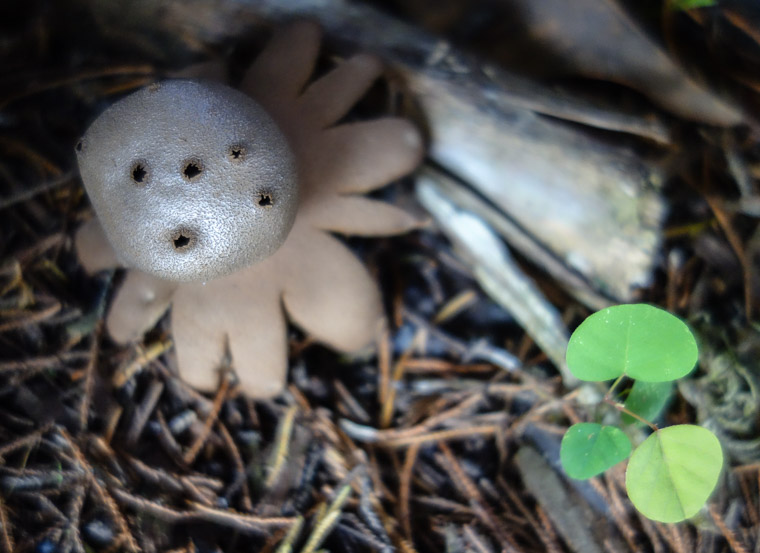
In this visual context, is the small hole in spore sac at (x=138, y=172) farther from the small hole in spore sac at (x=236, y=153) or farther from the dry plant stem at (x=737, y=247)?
the dry plant stem at (x=737, y=247)

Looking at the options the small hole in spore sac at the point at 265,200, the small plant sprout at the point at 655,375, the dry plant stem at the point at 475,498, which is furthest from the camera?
the dry plant stem at the point at 475,498

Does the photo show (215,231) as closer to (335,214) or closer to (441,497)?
(335,214)

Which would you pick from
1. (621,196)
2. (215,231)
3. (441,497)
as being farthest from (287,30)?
(441,497)

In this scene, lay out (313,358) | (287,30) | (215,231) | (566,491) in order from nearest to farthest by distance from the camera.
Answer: (215,231), (566,491), (287,30), (313,358)

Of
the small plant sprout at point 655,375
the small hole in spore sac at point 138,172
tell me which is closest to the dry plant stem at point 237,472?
the small hole in spore sac at point 138,172

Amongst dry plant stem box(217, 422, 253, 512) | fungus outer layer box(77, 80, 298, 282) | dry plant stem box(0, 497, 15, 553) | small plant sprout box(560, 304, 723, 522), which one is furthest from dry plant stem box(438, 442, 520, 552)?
dry plant stem box(0, 497, 15, 553)

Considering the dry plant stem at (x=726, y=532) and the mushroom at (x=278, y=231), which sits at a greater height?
the mushroom at (x=278, y=231)

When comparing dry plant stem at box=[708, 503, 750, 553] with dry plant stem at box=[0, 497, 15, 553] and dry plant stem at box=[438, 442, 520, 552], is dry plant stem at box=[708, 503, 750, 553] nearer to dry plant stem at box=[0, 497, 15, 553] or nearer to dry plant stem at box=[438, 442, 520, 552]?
dry plant stem at box=[438, 442, 520, 552]

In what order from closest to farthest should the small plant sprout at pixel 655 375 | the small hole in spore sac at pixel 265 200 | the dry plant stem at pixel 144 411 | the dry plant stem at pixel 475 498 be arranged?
the small plant sprout at pixel 655 375
the small hole in spore sac at pixel 265 200
the dry plant stem at pixel 475 498
the dry plant stem at pixel 144 411
